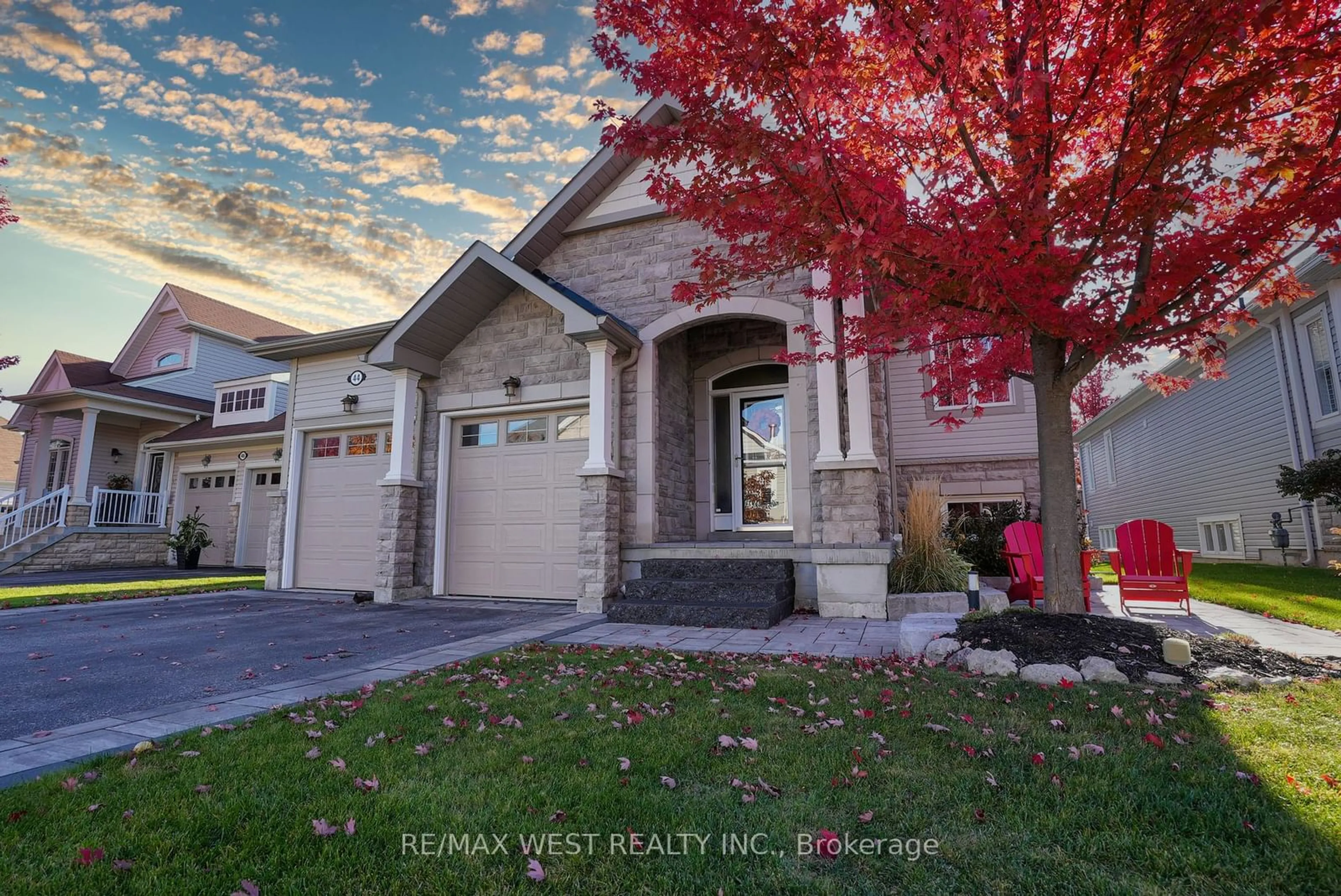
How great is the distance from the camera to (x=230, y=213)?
11844 mm

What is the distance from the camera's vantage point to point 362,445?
1052cm

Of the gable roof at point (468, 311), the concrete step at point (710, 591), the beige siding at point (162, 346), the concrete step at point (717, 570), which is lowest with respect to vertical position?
the concrete step at point (710, 591)

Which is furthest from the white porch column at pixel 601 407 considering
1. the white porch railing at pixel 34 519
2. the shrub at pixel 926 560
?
the white porch railing at pixel 34 519

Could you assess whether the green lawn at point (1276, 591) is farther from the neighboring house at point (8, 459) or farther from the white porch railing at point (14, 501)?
the neighboring house at point (8, 459)

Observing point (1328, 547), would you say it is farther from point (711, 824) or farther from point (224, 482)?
point (224, 482)

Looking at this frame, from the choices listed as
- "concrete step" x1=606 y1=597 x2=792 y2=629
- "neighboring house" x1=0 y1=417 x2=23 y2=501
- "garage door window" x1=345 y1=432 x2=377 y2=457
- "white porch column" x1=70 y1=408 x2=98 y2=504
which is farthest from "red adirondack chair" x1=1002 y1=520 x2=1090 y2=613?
"neighboring house" x1=0 y1=417 x2=23 y2=501

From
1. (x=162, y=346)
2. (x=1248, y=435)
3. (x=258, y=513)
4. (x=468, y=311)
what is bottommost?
(x=258, y=513)

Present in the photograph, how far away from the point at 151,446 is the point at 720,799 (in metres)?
20.6

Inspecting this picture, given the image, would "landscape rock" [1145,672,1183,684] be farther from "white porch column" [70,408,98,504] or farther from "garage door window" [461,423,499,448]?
"white porch column" [70,408,98,504]

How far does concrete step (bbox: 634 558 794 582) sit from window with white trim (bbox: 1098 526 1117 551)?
1853 centimetres

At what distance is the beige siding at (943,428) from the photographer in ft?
37.1

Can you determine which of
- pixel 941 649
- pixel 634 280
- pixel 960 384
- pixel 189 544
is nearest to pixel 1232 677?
pixel 941 649

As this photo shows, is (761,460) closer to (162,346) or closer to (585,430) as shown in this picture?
(585,430)

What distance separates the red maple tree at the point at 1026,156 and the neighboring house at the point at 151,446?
1334cm
